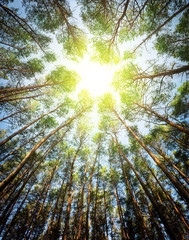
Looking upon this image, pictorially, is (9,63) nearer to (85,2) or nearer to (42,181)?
(85,2)

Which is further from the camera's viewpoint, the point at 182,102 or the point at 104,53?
the point at 182,102

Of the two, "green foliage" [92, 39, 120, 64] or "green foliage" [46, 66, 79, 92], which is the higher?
"green foliage" [46, 66, 79, 92]

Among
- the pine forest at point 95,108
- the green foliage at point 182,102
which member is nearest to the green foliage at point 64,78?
the pine forest at point 95,108

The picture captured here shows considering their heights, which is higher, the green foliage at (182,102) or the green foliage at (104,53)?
the green foliage at (182,102)

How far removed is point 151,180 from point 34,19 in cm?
1904

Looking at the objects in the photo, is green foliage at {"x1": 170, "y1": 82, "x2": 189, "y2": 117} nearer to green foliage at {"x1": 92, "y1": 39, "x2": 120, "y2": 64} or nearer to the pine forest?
the pine forest

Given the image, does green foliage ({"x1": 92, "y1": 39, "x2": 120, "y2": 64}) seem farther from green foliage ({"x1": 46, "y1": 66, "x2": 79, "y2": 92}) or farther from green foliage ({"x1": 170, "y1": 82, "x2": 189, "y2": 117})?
green foliage ({"x1": 170, "y1": 82, "x2": 189, "y2": 117})

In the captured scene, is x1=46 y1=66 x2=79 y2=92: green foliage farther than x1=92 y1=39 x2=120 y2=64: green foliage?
Yes

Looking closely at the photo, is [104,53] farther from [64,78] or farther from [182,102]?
[182,102]

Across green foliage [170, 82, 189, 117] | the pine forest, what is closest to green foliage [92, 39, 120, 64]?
the pine forest

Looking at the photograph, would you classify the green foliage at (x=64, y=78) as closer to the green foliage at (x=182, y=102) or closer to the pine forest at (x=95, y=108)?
the pine forest at (x=95, y=108)

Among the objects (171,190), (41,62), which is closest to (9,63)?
(41,62)

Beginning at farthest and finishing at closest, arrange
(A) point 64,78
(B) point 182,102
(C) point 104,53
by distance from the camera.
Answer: (B) point 182,102 → (A) point 64,78 → (C) point 104,53

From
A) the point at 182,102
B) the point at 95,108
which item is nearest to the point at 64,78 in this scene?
the point at 95,108
